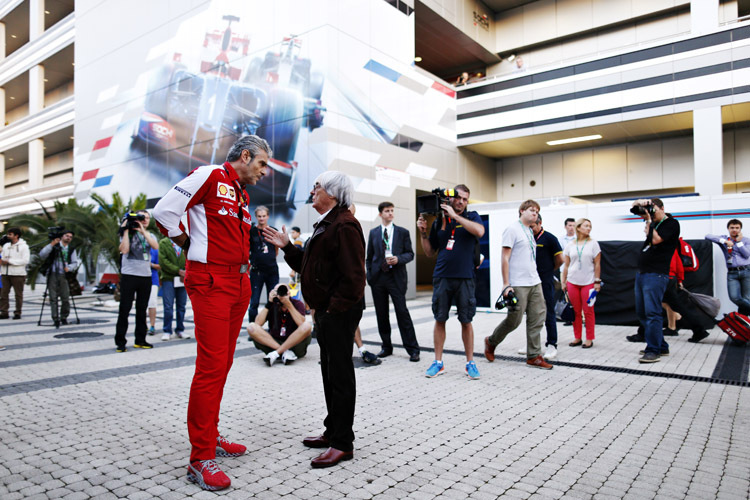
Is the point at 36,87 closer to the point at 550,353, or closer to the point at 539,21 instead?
the point at 539,21

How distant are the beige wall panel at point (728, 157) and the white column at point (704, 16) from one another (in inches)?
197

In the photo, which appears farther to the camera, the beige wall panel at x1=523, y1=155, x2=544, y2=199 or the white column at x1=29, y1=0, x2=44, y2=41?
the white column at x1=29, y1=0, x2=44, y2=41

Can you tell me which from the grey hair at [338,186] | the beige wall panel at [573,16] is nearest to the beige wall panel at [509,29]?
the beige wall panel at [573,16]

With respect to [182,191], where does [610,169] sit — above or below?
above

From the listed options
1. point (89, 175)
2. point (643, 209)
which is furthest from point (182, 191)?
point (89, 175)

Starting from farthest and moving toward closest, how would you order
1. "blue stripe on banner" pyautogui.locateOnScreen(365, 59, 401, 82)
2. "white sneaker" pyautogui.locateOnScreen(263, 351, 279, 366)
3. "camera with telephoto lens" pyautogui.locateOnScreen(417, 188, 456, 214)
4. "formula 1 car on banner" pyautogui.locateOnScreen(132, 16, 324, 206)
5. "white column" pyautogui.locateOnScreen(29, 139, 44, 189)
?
"white column" pyautogui.locateOnScreen(29, 139, 44, 189)
"blue stripe on banner" pyautogui.locateOnScreen(365, 59, 401, 82)
"formula 1 car on banner" pyautogui.locateOnScreen(132, 16, 324, 206)
"white sneaker" pyautogui.locateOnScreen(263, 351, 279, 366)
"camera with telephoto lens" pyautogui.locateOnScreen(417, 188, 456, 214)

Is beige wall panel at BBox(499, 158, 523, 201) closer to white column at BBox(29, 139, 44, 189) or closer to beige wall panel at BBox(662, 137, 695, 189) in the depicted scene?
beige wall panel at BBox(662, 137, 695, 189)

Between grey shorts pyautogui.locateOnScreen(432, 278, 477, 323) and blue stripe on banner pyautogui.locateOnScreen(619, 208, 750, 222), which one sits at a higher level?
blue stripe on banner pyautogui.locateOnScreen(619, 208, 750, 222)

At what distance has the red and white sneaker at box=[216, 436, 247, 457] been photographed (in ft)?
10.2

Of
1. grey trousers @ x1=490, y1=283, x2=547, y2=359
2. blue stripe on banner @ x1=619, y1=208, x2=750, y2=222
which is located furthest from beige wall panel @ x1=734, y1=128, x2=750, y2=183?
grey trousers @ x1=490, y1=283, x2=547, y2=359

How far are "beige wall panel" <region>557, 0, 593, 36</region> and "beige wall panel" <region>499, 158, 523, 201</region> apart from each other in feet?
19.3

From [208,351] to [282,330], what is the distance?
10.7ft

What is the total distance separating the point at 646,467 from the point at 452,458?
1.17 m

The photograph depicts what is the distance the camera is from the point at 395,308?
20.4 ft
